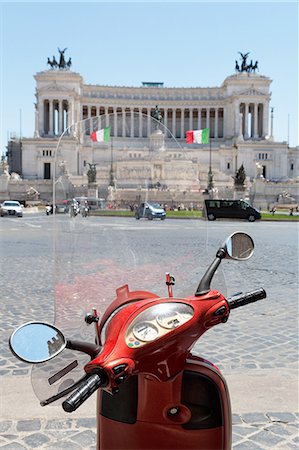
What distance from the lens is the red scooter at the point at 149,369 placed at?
7.38ft

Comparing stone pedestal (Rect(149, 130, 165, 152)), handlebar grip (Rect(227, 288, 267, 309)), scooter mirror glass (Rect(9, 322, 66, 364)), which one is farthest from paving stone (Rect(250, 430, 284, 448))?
scooter mirror glass (Rect(9, 322, 66, 364))

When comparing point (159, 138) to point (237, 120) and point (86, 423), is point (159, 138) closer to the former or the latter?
point (86, 423)

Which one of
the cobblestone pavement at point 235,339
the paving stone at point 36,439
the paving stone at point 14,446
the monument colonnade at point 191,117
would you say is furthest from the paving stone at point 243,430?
the monument colonnade at point 191,117

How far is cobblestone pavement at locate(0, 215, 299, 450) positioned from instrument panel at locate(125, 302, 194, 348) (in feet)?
3.23

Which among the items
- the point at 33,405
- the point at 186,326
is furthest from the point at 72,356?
the point at 33,405

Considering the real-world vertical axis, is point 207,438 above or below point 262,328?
above

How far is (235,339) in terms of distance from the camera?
22.9 feet

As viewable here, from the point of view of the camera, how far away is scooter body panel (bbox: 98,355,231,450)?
8.12 ft

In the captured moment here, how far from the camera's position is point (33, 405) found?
475cm

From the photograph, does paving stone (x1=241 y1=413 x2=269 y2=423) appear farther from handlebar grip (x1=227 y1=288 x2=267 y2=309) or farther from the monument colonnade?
the monument colonnade

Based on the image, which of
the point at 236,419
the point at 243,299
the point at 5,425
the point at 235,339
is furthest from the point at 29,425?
the point at 235,339

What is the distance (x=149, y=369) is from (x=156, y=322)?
199 mm

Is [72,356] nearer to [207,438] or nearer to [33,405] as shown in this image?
[207,438]

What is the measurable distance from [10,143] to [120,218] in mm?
97324
